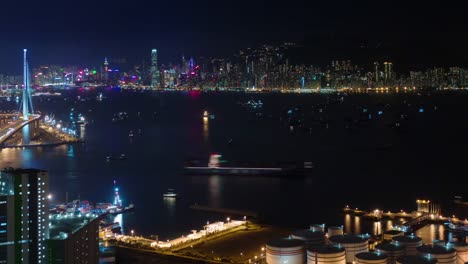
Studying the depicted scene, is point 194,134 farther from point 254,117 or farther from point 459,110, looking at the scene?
point 459,110

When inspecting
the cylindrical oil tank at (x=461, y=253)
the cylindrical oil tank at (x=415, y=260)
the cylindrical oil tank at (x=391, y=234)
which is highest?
the cylindrical oil tank at (x=415, y=260)

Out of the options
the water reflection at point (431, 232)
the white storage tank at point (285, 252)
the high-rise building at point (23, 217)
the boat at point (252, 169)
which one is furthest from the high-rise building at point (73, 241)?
the boat at point (252, 169)

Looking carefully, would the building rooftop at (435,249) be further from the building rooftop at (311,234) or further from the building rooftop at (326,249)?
the building rooftop at (311,234)

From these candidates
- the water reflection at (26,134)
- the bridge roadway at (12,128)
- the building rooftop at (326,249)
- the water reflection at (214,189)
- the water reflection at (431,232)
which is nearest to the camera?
the building rooftop at (326,249)

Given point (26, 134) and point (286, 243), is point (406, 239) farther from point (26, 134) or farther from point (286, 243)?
point (26, 134)

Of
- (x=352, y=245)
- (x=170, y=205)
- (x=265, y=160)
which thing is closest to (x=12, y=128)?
(x=265, y=160)

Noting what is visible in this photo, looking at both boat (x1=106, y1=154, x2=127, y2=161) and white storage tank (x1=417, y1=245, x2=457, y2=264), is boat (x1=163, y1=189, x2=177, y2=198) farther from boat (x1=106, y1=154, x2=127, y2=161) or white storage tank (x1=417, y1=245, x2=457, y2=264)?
white storage tank (x1=417, y1=245, x2=457, y2=264)

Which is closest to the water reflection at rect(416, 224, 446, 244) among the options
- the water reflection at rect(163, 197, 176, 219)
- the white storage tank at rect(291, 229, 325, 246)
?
the white storage tank at rect(291, 229, 325, 246)
